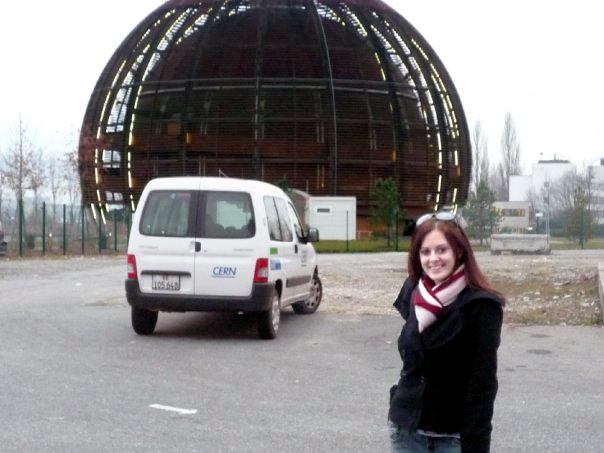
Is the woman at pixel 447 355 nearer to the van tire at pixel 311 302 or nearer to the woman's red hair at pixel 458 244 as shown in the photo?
the woman's red hair at pixel 458 244

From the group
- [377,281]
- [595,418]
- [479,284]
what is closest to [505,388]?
[595,418]

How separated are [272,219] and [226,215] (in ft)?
2.62

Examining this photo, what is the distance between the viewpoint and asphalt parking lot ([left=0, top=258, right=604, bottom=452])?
7910mm

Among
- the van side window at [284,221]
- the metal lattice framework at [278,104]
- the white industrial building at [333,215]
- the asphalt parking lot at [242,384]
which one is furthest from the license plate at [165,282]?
the metal lattice framework at [278,104]

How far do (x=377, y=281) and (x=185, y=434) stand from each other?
17068 millimetres

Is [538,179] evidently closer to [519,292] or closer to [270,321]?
[519,292]

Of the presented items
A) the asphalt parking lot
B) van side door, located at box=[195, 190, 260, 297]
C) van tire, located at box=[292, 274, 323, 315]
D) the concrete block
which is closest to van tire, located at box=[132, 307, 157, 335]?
the asphalt parking lot

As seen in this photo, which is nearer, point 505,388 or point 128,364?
point 505,388

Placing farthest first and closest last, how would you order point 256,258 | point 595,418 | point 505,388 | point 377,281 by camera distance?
point 377,281, point 256,258, point 505,388, point 595,418

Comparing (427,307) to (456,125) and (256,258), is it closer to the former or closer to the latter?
(256,258)

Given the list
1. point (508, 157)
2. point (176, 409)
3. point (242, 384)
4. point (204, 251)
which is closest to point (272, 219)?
point (204, 251)

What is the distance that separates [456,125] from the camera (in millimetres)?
69750

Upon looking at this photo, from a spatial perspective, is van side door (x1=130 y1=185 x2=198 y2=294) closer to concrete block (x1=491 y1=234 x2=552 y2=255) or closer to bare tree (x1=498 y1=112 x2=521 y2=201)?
concrete block (x1=491 y1=234 x2=552 y2=255)

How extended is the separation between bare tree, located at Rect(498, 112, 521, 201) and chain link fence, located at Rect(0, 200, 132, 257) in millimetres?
56580
